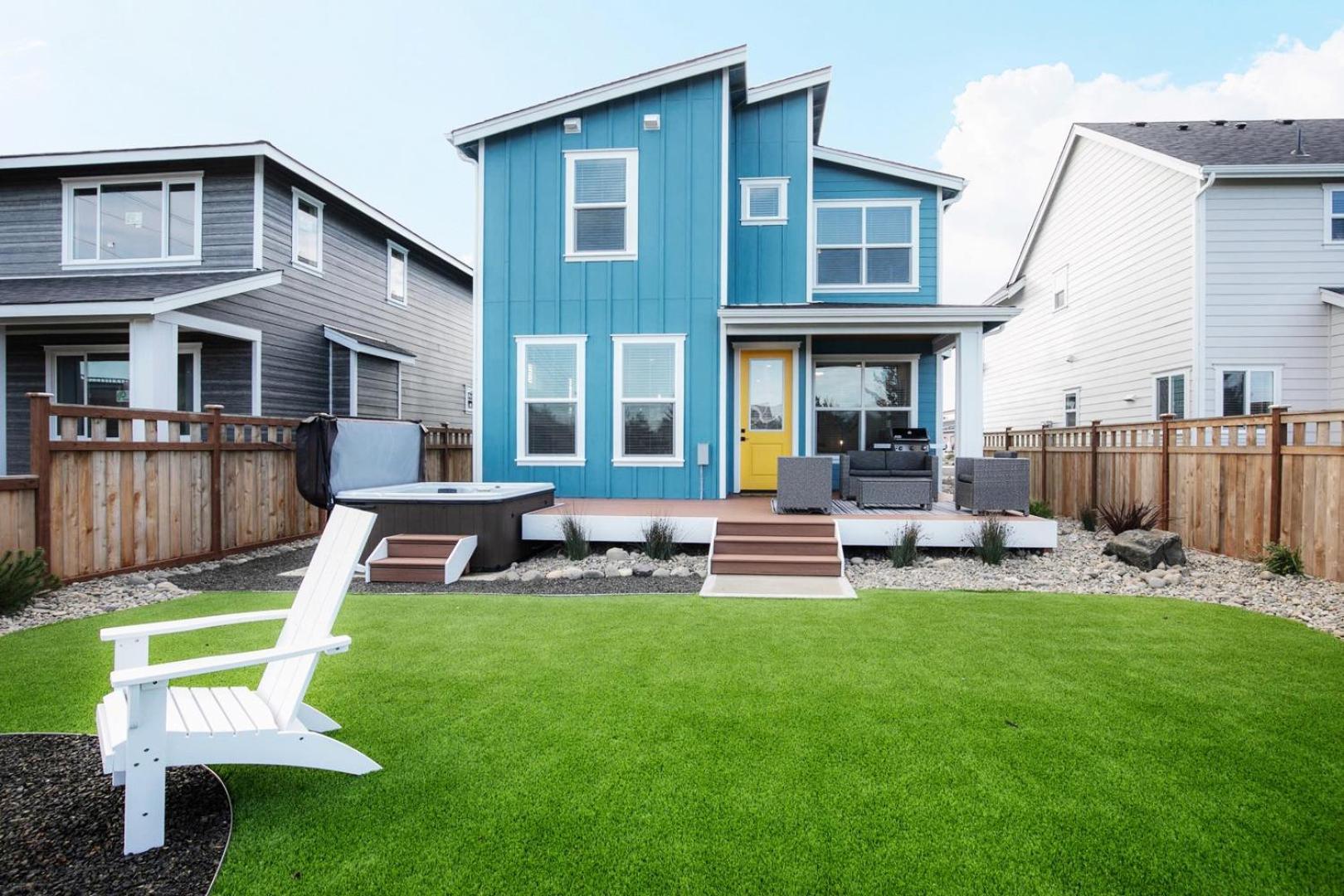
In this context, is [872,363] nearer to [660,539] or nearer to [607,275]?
[607,275]

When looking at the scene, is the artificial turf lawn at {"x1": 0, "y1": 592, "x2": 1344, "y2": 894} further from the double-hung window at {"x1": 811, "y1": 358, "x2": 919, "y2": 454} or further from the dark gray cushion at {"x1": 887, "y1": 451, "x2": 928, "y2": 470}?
the double-hung window at {"x1": 811, "y1": 358, "x2": 919, "y2": 454}

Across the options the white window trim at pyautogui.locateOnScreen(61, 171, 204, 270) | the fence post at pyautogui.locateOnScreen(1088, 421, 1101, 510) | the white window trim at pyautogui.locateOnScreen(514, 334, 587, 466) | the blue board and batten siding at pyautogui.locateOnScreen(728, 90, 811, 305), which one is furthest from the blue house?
the white window trim at pyautogui.locateOnScreen(61, 171, 204, 270)

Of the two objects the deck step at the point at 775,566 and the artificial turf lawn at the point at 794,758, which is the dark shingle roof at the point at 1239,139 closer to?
the deck step at the point at 775,566

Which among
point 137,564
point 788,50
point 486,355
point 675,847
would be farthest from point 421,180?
point 675,847

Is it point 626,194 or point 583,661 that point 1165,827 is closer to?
point 583,661

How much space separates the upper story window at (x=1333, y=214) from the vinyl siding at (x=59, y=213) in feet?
57.2

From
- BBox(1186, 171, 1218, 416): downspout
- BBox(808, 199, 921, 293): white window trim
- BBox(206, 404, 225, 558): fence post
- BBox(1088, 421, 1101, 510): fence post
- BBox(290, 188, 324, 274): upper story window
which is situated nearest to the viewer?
BBox(206, 404, 225, 558): fence post

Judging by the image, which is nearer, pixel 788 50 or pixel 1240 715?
pixel 1240 715

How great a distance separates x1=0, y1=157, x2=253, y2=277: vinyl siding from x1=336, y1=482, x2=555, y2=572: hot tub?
645cm

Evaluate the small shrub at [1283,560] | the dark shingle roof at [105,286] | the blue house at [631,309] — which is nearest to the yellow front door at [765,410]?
the blue house at [631,309]

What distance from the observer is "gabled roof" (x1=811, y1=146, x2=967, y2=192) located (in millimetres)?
10430

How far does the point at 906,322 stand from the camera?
895cm

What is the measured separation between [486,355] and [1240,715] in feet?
29.1

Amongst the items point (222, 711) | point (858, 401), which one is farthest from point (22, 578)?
point (858, 401)
